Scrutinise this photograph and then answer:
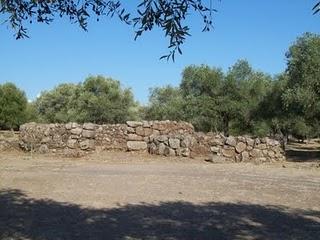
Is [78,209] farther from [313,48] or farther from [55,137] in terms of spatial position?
[313,48]

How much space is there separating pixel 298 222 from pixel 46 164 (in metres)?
11.7

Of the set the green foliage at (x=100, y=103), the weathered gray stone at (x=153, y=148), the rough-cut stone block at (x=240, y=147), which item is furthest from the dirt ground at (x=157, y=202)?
the green foliage at (x=100, y=103)

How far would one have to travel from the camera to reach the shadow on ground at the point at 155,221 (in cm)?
735

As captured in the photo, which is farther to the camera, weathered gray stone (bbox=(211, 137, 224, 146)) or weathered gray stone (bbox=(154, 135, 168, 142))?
weathered gray stone (bbox=(154, 135, 168, 142))

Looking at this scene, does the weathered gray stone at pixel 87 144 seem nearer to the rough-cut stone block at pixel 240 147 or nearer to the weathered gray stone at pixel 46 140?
the weathered gray stone at pixel 46 140

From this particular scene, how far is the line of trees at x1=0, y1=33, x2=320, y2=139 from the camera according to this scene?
28.9 metres

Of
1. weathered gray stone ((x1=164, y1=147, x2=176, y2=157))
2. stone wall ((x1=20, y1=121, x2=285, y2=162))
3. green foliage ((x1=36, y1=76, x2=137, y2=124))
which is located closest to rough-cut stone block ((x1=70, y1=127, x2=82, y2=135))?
stone wall ((x1=20, y1=121, x2=285, y2=162))

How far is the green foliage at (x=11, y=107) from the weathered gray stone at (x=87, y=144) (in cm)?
4149

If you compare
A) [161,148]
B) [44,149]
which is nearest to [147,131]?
[161,148]

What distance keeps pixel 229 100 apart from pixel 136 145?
57.0 feet

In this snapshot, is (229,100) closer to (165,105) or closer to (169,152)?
(169,152)

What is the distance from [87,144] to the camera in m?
22.0

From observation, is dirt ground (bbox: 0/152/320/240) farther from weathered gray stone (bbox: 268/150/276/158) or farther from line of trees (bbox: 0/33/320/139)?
line of trees (bbox: 0/33/320/139)

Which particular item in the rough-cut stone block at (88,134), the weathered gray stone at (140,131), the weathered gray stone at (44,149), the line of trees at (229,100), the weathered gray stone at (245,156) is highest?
the line of trees at (229,100)
